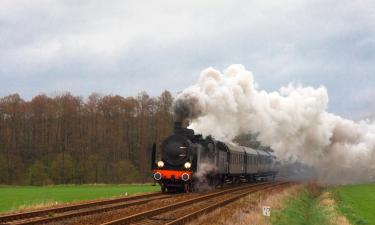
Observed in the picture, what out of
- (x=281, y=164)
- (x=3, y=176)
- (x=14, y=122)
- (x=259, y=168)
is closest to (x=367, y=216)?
(x=259, y=168)

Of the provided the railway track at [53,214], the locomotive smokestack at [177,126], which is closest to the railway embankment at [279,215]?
the railway track at [53,214]

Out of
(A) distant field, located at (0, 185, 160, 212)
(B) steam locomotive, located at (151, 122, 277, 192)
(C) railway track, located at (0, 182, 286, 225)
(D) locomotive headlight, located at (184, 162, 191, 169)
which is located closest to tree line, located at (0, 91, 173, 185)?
(A) distant field, located at (0, 185, 160, 212)

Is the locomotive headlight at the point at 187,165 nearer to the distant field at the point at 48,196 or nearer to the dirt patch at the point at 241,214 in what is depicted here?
the dirt patch at the point at 241,214

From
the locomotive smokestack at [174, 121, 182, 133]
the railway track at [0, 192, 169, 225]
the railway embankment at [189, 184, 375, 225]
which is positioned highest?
the locomotive smokestack at [174, 121, 182, 133]

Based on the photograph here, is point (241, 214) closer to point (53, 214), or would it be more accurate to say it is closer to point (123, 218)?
point (123, 218)

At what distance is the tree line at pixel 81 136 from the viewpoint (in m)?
78.6

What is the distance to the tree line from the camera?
7862cm

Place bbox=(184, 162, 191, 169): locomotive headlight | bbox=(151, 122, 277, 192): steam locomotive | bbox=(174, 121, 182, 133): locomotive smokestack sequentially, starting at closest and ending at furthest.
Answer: bbox=(184, 162, 191, 169): locomotive headlight
bbox=(151, 122, 277, 192): steam locomotive
bbox=(174, 121, 182, 133): locomotive smokestack

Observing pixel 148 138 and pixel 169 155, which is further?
pixel 148 138

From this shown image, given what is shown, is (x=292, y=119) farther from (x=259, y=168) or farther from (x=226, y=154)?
(x=226, y=154)

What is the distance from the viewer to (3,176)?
256 ft

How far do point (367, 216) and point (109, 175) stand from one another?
58.2 metres

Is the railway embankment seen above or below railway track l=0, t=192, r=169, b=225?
below

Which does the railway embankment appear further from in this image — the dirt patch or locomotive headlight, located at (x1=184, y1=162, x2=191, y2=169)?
locomotive headlight, located at (x1=184, y1=162, x2=191, y2=169)
